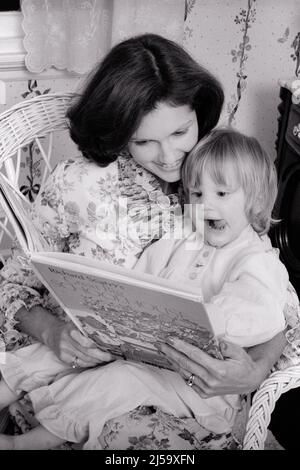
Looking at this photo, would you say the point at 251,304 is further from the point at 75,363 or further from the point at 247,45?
the point at 247,45

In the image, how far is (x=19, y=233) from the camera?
4.33ft

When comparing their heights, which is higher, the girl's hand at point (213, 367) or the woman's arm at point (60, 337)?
the girl's hand at point (213, 367)

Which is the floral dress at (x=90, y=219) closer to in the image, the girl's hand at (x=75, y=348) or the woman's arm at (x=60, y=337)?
the woman's arm at (x=60, y=337)

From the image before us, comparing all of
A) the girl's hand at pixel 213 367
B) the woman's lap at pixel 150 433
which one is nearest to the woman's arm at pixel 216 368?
the girl's hand at pixel 213 367

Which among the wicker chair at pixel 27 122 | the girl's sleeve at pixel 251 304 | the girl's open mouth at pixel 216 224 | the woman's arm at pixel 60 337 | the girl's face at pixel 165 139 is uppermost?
the girl's face at pixel 165 139

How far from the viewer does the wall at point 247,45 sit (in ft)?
8.41

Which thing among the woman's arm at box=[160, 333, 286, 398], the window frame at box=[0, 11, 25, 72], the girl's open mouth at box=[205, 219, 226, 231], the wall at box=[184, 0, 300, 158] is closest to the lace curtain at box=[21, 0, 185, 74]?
the window frame at box=[0, 11, 25, 72]

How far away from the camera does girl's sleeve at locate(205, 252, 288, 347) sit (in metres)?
1.23

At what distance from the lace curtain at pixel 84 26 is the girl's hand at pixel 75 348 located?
1.26m

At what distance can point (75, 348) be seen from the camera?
1321 mm

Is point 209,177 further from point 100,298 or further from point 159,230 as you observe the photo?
point 100,298

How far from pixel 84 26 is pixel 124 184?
3.15 feet

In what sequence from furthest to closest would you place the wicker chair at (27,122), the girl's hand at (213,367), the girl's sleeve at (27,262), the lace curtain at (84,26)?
the lace curtain at (84,26), the wicker chair at (27,122), the girl's sleeve at (27,262), the girl's hand at (213,367)
